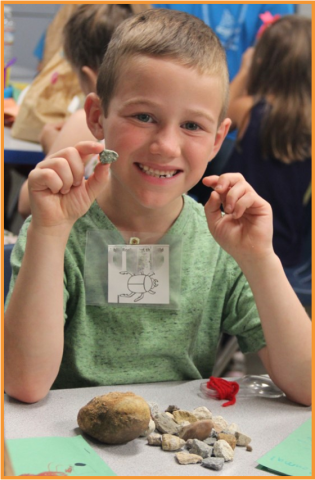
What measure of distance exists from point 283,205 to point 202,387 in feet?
4.77

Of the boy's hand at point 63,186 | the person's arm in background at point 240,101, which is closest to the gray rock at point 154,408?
the boy's hand at point 63,186

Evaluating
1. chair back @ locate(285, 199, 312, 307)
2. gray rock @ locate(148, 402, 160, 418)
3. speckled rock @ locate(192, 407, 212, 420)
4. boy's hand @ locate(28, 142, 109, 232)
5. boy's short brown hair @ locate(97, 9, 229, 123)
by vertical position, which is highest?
boy's short brown hair @ locate(97, 9, 229, 123)

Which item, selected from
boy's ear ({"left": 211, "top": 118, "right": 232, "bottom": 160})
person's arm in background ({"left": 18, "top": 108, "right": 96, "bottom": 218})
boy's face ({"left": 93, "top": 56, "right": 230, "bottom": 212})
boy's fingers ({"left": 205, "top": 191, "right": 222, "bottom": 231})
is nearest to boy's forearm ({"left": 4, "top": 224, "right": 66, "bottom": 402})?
boy's face ({"left": 93, "top": 56, "right": 230, "bottom": 212})

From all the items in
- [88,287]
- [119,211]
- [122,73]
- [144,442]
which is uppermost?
[122,73]

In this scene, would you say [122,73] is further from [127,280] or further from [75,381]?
[75,381]

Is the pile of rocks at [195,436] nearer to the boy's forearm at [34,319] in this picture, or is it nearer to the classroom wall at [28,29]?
the boy's forearm at [34,319]

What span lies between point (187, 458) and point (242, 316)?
485 mm

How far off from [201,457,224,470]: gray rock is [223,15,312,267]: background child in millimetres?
1649

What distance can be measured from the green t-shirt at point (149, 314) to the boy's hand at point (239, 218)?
0.12 meters

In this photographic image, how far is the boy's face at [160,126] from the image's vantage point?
3.95 ft

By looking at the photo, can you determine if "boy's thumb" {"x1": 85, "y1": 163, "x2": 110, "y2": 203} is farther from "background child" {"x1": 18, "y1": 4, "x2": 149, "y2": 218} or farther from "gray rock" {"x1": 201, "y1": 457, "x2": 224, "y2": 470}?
"background child" {"x1": 18, "y1": 4, "x2": 149, "y2": 218}

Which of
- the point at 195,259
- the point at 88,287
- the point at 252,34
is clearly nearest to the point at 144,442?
the point at 88,287

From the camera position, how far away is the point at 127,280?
4.25 ft

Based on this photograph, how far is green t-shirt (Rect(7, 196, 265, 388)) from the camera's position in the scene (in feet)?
4.38
